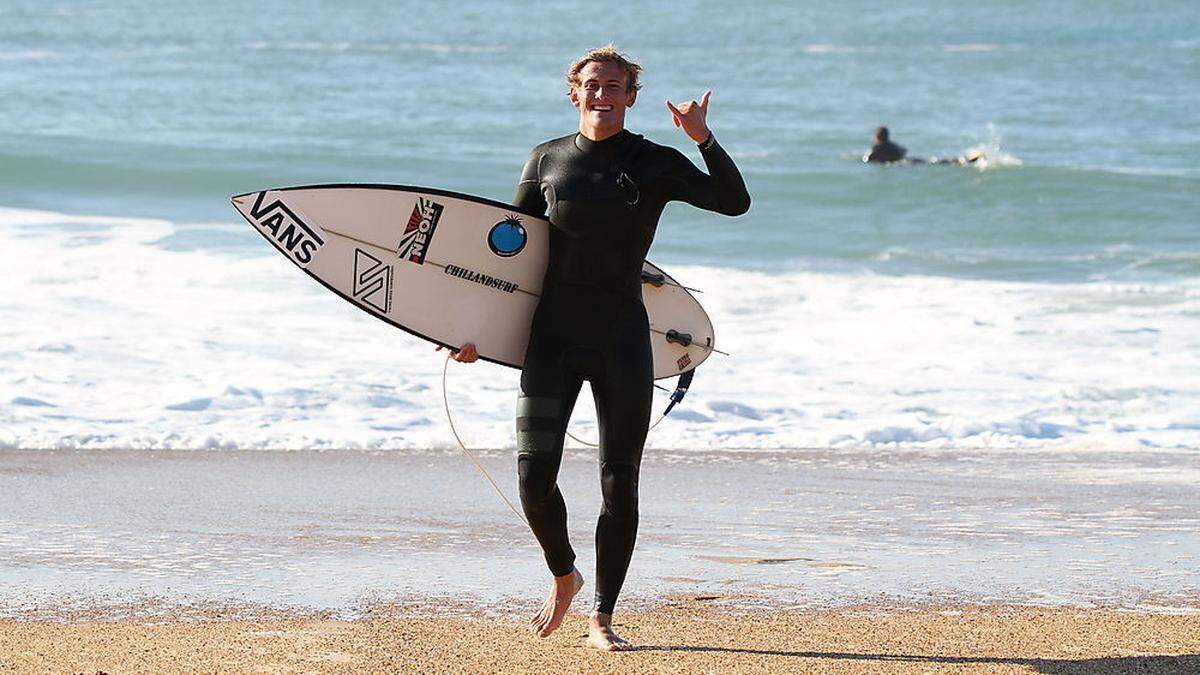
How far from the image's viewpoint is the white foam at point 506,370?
24.8ft

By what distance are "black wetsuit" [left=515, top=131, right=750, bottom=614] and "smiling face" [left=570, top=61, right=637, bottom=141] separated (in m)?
0.03

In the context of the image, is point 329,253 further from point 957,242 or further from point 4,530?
point 957,242

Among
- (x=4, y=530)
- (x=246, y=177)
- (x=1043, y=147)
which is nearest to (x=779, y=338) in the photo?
(x=4, y=530)

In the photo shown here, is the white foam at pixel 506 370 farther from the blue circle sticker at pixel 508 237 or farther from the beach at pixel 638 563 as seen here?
the blue circle sticker at pixel 508 237

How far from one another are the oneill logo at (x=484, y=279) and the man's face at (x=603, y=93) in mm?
530

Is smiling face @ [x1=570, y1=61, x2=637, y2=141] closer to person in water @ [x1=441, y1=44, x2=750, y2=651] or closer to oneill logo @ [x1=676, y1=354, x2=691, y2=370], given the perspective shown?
person in water @ [x1=441, y1=44, x2=750, y2=651]

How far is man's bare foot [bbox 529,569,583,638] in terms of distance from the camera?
13.4 ft

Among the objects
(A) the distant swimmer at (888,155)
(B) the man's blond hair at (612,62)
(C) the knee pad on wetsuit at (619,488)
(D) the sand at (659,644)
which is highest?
(A) the distant swimmer at (888,155)

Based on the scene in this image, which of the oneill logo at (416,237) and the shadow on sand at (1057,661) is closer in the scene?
the shadow on sand at (1057,661)

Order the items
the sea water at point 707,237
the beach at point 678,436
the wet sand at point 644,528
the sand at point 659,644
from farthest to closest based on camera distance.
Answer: the sea water at point 707,237
the wet sand at point 644,528
the beach at point 678,436
the sand at point 659,644

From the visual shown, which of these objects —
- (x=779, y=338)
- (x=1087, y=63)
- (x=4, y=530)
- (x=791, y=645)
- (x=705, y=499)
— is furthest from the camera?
(x=1087, y=63)

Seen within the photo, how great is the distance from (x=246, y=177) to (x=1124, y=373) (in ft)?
43.0

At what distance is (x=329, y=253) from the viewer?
4.52 metres

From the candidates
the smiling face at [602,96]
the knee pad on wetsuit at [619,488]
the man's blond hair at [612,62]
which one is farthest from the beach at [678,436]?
the knee pad on wetsuit at [619,488]
